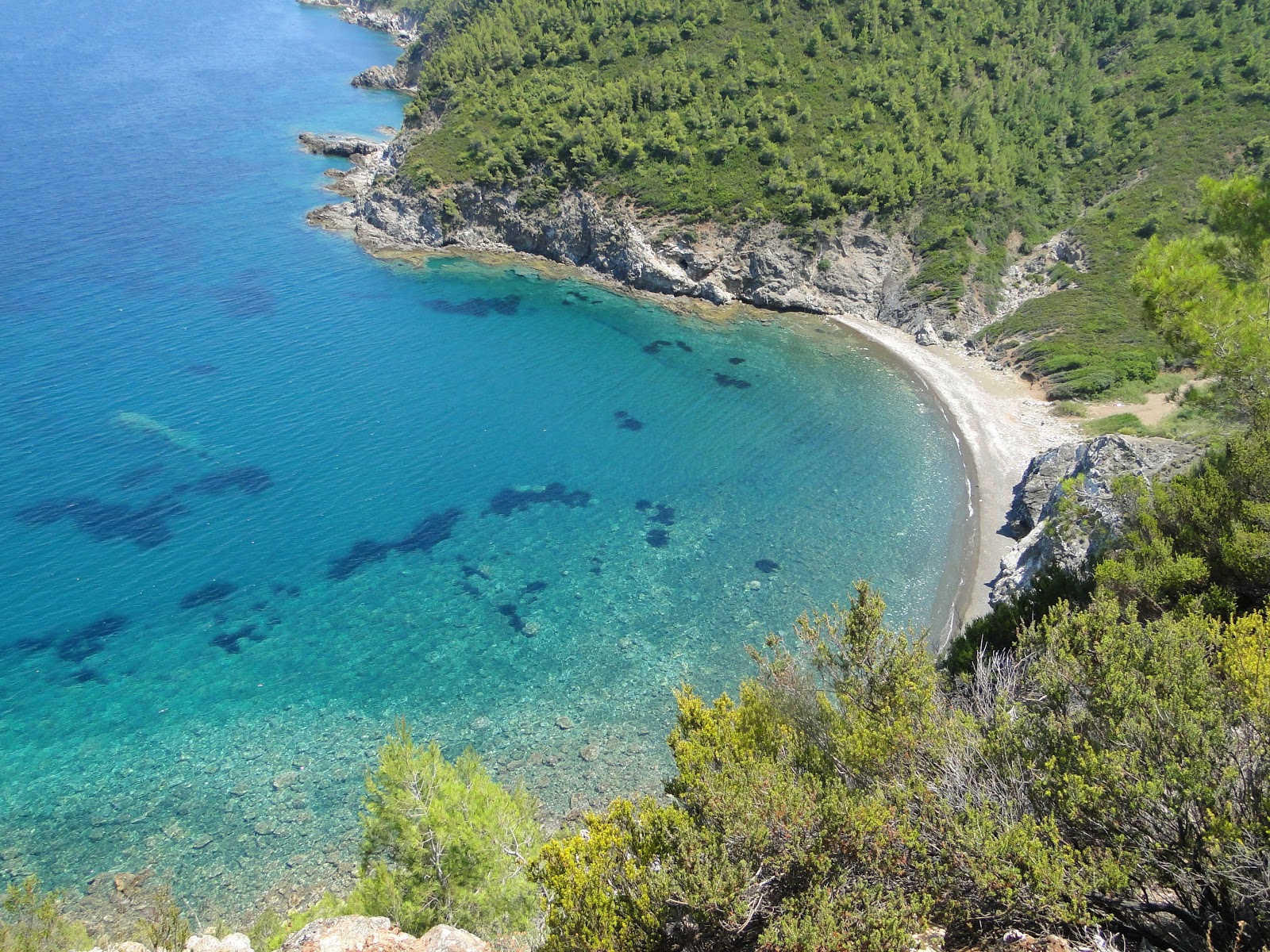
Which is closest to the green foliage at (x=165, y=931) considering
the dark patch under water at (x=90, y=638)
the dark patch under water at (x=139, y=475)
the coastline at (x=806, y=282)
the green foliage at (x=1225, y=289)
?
the dark patch under water at (x=90, y=638)

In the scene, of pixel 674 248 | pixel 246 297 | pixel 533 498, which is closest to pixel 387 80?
pixel 246 297

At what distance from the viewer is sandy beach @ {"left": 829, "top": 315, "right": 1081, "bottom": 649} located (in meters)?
39.2

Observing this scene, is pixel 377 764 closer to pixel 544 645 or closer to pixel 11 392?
pixel 544 645

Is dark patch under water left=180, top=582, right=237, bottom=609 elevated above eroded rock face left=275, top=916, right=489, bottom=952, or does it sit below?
below

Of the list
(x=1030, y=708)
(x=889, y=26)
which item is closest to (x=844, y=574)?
(x=1030, y=708)

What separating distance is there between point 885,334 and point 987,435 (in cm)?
1557

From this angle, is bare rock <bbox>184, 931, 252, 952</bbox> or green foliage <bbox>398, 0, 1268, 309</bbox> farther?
green foliage <bbox>398, 0, 1268, 309</bbox>

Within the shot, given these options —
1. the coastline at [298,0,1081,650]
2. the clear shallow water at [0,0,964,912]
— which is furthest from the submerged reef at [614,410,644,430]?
the coastline at [298,0,1081,650]

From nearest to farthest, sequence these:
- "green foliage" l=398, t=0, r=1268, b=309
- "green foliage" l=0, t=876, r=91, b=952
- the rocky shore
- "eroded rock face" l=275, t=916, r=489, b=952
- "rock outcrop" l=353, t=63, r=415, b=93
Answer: "eroded rock face" l=275, t=916, r=489, b=952 → "green foliage" l=0, t=876, r=91, b=952 → the rocky shore → "green foliage" l=398, t=0, r=1268, b=309 → "rock outcrop" l=353, t=63, r=415, b=93

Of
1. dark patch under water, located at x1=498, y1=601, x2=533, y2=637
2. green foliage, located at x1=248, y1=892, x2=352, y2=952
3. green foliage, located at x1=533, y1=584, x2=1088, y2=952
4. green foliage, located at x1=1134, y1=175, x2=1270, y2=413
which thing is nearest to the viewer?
green foliage, located at x1=533, y1=584, x2=1088, y2=952

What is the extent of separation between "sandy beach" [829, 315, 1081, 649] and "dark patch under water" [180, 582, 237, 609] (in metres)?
34.3

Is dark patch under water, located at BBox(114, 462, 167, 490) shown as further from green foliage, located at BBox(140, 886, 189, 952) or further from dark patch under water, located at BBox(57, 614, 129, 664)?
green foliage, located at BBox(140, 886, 189, 952)

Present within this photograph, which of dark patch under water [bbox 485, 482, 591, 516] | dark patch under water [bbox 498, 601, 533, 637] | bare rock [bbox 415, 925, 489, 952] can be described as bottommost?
dark patch under water [bbox 498, 601, 533, 637]

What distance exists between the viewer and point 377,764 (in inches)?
1135
